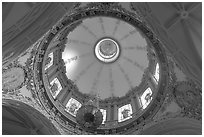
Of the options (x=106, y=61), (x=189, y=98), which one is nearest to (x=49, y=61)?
(x=106, y=61)

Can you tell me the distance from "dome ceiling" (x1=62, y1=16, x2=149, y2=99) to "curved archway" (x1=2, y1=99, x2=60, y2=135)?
4866mm

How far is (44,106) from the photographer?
14.0 meters

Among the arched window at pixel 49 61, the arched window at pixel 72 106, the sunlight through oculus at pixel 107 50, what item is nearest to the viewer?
the arched window at pixel 49 61

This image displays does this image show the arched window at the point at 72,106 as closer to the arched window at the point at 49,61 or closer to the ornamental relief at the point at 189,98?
the arched window at the point at 49,61

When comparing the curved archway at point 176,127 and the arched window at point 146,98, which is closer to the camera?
the curved archway at point 176,127

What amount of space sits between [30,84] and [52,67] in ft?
8.90

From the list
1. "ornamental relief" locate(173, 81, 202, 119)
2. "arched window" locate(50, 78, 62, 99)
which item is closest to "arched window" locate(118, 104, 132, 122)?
"ornamental relief" locate(173, 81, 202, 119)

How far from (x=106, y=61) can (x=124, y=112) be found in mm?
5423

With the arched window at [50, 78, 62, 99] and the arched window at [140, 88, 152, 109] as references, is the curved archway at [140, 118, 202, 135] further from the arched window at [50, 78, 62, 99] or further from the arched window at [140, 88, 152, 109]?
the arched window at [50, 78, 62, 99]

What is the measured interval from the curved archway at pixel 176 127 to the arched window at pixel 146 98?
67.4 inches

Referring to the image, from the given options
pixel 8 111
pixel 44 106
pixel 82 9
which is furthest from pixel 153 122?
pixel 8 111

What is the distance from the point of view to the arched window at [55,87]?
1538 centimetres

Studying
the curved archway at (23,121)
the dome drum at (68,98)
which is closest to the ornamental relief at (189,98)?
the dome drum at (68,98)

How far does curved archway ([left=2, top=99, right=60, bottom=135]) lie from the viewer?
13141 mm
